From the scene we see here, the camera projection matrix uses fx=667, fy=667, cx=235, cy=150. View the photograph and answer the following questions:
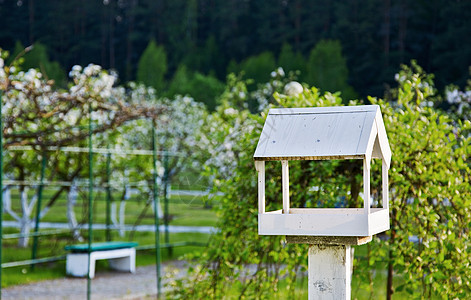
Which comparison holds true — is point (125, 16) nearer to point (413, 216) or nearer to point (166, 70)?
point (166, 70)

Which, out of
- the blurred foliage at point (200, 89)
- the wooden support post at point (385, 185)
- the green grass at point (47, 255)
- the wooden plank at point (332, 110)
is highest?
the blurred foliage at point (200, 89)

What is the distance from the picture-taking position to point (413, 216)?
445 centimetres

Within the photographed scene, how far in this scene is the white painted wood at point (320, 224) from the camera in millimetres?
3119

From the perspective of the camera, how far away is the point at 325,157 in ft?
10.7

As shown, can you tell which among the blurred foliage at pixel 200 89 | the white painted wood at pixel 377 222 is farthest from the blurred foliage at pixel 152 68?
the white painted wood at pixel 377 222

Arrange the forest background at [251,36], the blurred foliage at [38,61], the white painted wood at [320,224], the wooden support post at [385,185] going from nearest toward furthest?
the white painted wood at [320,224] < the wooden support post at [385,185] < the forest background at [251,36] < the blurred foliage at [38,61]

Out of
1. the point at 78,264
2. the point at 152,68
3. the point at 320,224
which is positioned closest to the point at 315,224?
the point at 320,224

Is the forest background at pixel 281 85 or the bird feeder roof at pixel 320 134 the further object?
the forest background at pixel 281 85

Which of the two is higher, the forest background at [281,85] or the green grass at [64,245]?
the forest background at [281,85]

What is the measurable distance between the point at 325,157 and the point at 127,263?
25.3 feet

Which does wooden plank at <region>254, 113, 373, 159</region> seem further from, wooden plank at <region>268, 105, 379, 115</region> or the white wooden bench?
the white wooden bench

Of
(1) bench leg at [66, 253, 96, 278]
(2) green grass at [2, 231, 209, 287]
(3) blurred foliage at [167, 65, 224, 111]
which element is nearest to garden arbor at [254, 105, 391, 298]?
(2) green grass at [2, 231, 209, 287]

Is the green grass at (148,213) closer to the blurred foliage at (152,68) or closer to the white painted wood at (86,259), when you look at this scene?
the white painted wood at (86,259)

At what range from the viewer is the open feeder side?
3.15m
